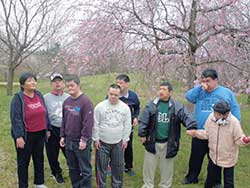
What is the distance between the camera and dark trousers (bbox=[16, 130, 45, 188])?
15.2ft

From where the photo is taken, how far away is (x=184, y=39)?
279 inches

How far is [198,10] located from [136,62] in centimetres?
164

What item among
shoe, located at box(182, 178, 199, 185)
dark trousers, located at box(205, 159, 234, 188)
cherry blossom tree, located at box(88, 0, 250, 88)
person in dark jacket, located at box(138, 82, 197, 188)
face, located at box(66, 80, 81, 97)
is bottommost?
shoe, located at box(182, 178, 199, 185)

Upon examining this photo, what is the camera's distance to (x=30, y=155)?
4746 mm

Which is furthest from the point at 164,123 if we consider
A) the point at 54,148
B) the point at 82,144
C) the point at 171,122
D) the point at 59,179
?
the point at 59,179

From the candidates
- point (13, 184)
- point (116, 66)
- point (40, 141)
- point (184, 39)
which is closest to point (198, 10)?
point (184, 39)

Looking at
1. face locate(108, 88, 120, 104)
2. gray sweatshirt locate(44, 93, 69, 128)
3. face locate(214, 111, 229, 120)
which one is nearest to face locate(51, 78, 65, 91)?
gray sweatshirt locate(44, 93, 69, 128)

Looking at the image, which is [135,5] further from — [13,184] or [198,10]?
[13,184]

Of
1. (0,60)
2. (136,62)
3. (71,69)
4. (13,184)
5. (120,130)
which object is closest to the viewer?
(120,130)

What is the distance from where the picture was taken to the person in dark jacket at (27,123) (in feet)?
14.6

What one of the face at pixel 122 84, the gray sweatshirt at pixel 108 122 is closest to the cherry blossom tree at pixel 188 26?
the face at pixel 122 84

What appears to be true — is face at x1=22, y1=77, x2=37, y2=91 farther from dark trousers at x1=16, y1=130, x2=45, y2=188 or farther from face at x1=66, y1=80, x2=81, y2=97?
dark trousers at x1=16, y1=130, x2=45, y2=188

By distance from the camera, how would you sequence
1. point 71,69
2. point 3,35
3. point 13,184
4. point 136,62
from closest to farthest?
1. point 13,184
2. point 136,62
3. point 71,69
4. point 3,35

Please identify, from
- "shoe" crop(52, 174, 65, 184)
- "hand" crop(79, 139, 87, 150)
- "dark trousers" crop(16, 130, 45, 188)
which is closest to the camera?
"hand" crop(79, 139, 87, 150)
